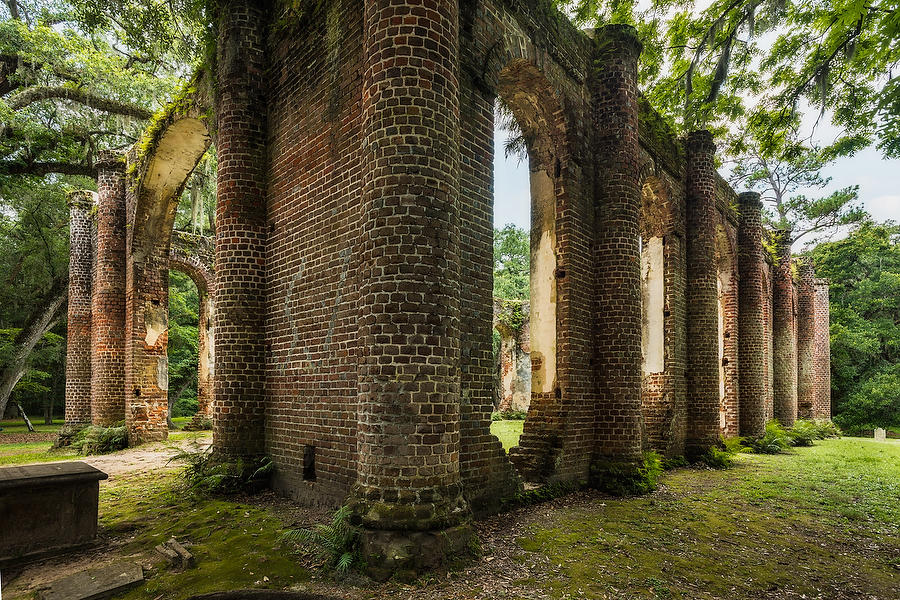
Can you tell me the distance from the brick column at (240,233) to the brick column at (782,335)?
18980mm

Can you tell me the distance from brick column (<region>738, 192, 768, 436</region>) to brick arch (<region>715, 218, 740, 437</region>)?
0.30m

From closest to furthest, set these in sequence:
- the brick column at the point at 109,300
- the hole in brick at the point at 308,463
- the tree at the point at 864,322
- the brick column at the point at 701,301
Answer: the hole in brick at the point at 308,463 < the brick column at the point at 701,301 < the brick column at the point at 109,300 < the tree at the point at 864,322

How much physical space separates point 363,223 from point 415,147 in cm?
90

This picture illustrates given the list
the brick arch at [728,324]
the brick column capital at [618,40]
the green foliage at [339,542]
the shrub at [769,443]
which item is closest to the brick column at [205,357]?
the green foliage at [339,542]

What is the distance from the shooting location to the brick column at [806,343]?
22797mm

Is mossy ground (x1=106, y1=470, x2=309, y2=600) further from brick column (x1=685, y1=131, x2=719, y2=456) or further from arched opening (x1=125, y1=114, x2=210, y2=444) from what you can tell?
brick column (x1=685, y1=131, x2=719, y2=456)

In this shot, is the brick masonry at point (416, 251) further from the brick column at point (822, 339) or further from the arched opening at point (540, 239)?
the brick column at point (822, 339)

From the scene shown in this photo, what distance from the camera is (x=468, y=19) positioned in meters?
6.22

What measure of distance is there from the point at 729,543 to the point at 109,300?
1469cm

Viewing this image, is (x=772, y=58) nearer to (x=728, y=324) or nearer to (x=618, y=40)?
(x=618, y=40)

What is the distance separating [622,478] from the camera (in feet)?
26.2

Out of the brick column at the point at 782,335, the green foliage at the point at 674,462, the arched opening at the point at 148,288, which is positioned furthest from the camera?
the brick column at the point at 782,335

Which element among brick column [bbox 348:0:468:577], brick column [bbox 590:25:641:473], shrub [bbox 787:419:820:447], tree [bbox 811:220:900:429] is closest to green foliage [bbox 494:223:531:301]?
tree [bbox 811:220:900:429]

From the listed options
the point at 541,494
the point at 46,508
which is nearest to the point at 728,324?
the point at 541,494
